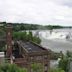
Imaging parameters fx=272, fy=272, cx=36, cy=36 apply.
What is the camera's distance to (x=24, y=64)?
1188 inches

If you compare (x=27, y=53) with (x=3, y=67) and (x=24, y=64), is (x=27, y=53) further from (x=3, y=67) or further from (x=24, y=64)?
(x=3, y=67)

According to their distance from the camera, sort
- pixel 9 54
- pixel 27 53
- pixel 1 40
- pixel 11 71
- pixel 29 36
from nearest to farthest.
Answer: pixel 11 71 < pixel 27 53 < pixel 9 54 < pixel 1 40 < pixel 29 36

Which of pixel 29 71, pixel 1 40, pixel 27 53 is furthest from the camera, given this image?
pixel 1 40

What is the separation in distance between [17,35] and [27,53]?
3073cm

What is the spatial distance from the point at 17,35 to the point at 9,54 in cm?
2597

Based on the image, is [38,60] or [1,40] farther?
[1,40]

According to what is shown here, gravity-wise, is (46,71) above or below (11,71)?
below

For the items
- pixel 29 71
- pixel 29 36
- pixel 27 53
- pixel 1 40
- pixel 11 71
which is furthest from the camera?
pixel 29 36

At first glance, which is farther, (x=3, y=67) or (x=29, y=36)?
(x=29, y=36)

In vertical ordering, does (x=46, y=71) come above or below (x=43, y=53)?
below

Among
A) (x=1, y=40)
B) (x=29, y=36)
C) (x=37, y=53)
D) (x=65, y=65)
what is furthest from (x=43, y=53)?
(x=29, y=36)

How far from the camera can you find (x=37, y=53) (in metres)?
30.3

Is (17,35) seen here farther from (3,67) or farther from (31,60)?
(3,67)

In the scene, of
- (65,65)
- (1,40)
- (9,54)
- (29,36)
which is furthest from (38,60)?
(29,36)
